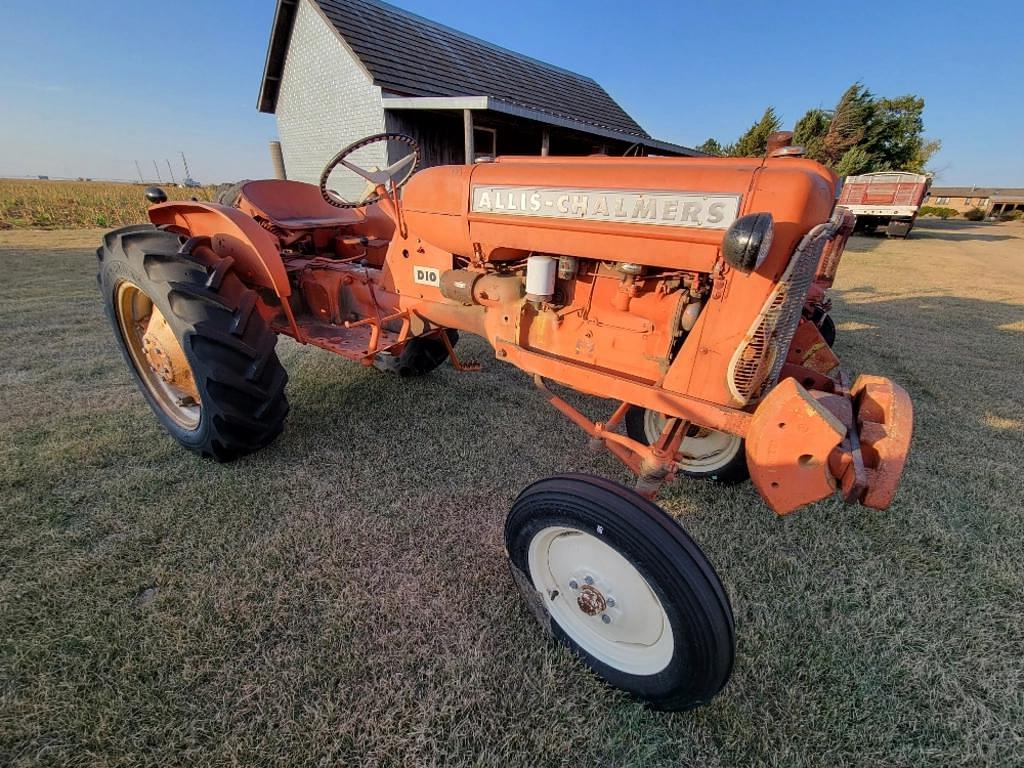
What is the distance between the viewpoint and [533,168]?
5.39 feet

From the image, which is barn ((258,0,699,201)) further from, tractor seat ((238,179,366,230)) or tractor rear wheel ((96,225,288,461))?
tractor rear wheel ((96,225,288,461))

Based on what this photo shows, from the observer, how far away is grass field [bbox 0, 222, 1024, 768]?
125cm

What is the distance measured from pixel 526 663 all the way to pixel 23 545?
203 cm

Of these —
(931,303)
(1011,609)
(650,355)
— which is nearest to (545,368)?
(650,355)

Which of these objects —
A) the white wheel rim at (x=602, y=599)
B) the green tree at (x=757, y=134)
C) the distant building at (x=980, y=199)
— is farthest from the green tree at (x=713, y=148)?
the white wheel rim at (x=602, y=599)

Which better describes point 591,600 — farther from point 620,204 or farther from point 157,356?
point 157,356

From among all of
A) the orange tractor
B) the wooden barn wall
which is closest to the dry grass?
the wooden barn wall

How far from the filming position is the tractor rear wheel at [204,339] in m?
2.10

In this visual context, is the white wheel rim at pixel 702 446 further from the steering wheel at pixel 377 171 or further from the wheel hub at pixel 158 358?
the wheel hub at pixel 158 358

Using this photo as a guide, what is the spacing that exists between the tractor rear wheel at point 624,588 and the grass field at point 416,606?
11 centimetres

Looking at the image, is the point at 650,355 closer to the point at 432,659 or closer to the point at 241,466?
the point at 432,659

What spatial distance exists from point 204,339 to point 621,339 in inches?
73.3

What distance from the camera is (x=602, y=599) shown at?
1404 mm

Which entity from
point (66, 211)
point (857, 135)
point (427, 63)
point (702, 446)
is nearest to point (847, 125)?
point (857, 135)
